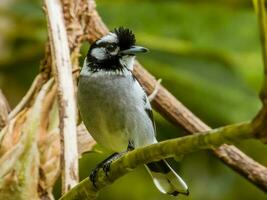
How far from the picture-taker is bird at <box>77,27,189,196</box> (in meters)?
1.96

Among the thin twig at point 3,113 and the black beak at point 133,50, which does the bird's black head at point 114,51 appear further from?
the thin twig at point 3,113

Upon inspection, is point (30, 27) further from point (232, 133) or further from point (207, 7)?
point (232, 133)

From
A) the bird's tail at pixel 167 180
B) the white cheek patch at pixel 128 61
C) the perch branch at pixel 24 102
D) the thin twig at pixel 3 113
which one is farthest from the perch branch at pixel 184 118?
the thin twig at pixel 3 113

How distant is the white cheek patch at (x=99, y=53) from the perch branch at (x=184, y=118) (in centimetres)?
3

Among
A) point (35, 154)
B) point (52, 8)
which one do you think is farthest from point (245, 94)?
point (35, 154)

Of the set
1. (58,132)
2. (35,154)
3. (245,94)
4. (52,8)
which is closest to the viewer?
(35,154)

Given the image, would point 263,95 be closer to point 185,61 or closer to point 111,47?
point 111,47

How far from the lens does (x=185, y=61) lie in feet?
10.0

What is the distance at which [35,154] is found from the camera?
1.61 m

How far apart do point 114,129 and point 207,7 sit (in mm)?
1231

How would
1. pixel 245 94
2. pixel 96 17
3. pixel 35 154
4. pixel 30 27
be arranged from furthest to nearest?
pixel 245 94 → pixel 30 27 → pixel 96 17 → pixel 35 154

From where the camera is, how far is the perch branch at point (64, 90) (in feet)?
5.26

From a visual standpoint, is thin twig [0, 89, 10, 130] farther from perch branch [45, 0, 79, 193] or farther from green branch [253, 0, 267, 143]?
green branch [253, 0, 267, 143]

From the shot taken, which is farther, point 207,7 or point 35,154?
point 207,7
